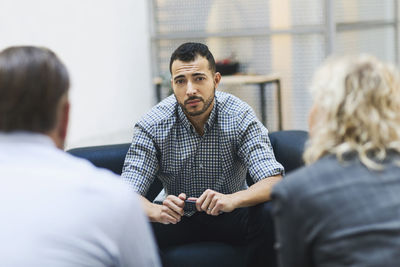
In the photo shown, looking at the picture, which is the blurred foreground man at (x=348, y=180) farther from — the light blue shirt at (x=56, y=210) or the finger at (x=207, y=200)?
the finger at (x=207, y=200)

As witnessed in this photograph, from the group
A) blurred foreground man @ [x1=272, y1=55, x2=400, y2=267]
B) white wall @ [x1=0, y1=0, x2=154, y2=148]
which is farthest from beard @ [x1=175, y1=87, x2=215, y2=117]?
white wall @ [x1=0, y1=0, x2=154, y2=148]

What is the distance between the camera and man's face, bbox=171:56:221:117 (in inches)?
97.0

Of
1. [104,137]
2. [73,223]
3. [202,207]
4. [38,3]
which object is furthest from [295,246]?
[104,137]

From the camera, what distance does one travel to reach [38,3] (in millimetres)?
4398

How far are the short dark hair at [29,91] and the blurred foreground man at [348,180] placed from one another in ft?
1.55

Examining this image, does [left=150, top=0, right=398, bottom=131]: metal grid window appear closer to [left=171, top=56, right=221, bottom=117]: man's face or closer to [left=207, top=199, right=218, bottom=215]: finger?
[left=171, top=56, right=221, bottom=117]: man's face

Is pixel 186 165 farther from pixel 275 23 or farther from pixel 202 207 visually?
pixel 275 23

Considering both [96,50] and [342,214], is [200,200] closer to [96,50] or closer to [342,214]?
[342,214]

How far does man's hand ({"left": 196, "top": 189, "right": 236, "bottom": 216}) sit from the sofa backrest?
19.0 inches

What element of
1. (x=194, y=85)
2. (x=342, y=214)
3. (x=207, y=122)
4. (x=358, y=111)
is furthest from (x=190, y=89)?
(x=342, y=214)

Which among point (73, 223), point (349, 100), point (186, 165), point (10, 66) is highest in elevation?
point (10, 66)

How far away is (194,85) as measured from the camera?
2.49m

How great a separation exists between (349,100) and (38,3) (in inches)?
144

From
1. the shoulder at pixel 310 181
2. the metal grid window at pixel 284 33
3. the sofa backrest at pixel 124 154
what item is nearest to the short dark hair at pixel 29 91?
the shoulder at pixel 310 181
